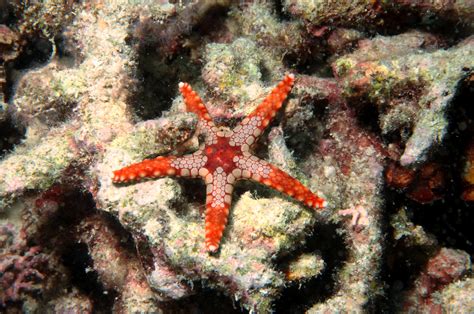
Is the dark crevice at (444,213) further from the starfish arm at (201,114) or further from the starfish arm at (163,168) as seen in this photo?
the starfish arm at (163,168)

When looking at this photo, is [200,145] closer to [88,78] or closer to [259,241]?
[259,241]

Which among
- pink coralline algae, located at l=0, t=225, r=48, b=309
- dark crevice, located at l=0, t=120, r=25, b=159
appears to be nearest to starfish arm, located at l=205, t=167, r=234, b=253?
pink coralline algae, located at l=0, t=225, r=48, b=309

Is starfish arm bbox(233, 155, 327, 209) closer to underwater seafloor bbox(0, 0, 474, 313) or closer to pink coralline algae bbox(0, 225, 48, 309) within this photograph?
underwater seafloor bbox(0, 0, 474, 313)

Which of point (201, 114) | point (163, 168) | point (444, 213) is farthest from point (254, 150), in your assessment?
point (444, 213)

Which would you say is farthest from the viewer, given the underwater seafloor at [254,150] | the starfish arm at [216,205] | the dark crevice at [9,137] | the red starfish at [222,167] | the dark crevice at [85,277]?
the dark crevice at [9,137]

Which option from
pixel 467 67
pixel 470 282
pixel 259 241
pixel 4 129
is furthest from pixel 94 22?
pixel 470 282

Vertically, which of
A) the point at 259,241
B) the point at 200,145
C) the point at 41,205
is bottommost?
the point at 41,205

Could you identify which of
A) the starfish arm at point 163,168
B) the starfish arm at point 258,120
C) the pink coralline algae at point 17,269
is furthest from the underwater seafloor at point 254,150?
the starfish arm at point 258,120
